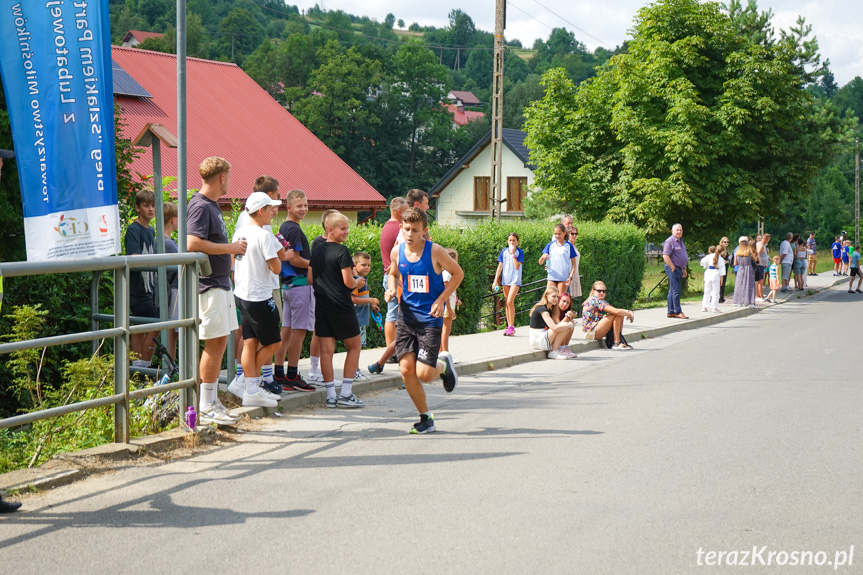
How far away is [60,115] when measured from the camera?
681 cm

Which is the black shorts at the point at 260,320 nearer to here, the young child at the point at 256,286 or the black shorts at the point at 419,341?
the young child at the point at 256,286

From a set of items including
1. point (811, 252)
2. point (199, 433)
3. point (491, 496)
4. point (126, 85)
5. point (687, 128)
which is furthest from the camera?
point (811, 252)

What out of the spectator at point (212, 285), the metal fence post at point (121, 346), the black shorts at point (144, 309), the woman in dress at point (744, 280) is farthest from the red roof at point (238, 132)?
the metal fence post at point (121, 346)

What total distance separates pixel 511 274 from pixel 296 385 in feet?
25.7

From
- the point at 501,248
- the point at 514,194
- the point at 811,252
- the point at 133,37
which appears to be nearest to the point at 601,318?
the point at 501,248

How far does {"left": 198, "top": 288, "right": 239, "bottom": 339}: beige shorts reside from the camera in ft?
23.7

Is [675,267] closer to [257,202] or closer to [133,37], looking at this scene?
[257,202]

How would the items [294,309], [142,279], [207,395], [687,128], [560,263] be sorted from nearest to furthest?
[207,395], [142,279], [294,309], [560,263], [687,128]

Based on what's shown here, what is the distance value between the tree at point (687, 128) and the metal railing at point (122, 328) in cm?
A: 2266

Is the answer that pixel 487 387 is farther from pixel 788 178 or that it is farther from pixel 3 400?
pixel 788 178

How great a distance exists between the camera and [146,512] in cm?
515

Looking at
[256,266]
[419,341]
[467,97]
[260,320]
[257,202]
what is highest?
[467,97]

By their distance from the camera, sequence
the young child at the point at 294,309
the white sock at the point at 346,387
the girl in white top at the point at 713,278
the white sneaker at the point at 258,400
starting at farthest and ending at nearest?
1. the girl in white top at the point at 713,278
2. the young child at the point at 294,309
3. the white sock at the point at 346,387
4. the white sneaker at the point at 258,400

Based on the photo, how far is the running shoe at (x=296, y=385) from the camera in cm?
887
